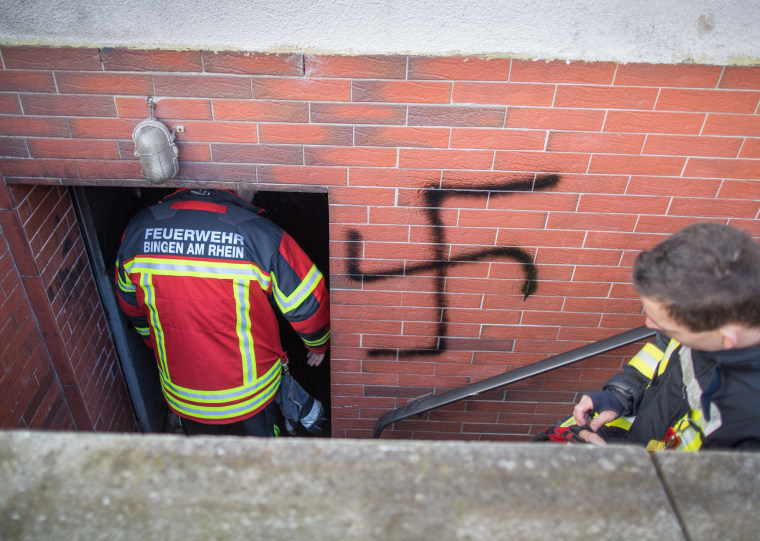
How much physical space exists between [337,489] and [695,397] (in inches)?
47.8

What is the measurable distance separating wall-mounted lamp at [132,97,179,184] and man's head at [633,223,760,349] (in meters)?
1.80

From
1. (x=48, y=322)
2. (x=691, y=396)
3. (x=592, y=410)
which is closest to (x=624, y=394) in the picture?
(x=592, y=410)

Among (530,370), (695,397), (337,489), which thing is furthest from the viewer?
(530,370)

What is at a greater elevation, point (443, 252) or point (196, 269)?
point (443, 252)

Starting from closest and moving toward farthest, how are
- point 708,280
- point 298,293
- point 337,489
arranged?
point 337,489 < point 708,280 < point 298,293

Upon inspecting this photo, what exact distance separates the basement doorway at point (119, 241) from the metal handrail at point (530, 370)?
1373 mm

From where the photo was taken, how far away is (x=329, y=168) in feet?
7.73

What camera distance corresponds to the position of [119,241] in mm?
3334

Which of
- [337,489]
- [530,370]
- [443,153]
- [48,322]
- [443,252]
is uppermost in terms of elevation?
[443,153]

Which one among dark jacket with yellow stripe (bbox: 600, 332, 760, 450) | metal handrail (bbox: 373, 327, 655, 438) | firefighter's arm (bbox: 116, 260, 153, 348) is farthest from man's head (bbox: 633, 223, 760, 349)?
firefighter's arm (bbox: 116, 260, 153, 348)

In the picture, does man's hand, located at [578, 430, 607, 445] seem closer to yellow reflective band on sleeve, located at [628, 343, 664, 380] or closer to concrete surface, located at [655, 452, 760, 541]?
yellow reflective band on sleeve, located at [628, 343, 664, 380]

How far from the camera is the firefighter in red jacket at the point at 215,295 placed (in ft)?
8.63

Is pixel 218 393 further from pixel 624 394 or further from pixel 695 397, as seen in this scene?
pixel 695 397

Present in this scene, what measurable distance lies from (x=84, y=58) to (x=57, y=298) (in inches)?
47.3
